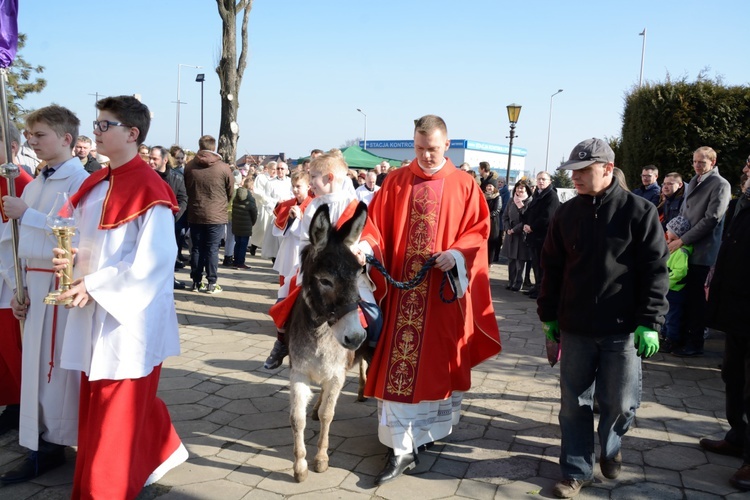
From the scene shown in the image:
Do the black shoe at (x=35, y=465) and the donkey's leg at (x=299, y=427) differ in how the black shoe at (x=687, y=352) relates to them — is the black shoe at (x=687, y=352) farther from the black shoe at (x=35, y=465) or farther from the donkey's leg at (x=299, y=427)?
the black shoe at (x=35, y=465)

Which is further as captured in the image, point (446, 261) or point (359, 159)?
point (359, 159)

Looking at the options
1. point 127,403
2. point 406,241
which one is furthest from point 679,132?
point 127,403

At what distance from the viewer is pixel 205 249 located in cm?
969

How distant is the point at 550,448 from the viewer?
4.48 m

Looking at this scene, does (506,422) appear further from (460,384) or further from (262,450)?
(262,450)

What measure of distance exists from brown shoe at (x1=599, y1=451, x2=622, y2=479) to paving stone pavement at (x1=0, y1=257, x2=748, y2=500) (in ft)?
0.18

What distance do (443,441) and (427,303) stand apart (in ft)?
3.97

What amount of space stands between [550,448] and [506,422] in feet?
1.79

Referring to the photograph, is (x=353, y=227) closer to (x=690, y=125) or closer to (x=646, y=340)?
(x=646, y=340)

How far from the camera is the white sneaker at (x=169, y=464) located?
3701 mm

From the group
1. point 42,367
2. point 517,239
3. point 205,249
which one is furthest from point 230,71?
point 42,367

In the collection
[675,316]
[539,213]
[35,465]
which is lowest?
[35,465]

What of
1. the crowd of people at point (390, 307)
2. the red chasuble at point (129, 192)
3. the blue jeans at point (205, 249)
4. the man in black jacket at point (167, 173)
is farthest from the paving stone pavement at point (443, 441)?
the man in black jacket at point (167, 173)

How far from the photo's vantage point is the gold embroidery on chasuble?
158 inches
